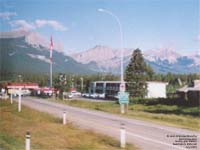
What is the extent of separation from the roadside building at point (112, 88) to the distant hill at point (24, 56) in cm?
3822

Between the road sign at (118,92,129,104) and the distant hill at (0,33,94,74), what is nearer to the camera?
the distant hill at (0,33,94,74)

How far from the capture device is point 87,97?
5906 cm

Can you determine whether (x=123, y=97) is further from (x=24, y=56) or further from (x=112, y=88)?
(x=112, y=88)

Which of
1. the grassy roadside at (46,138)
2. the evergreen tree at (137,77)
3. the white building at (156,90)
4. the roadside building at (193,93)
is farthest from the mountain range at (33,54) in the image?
the white building at (156,90)

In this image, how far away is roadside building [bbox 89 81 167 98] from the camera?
197 ft

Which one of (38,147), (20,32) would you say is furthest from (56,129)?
(20,32)

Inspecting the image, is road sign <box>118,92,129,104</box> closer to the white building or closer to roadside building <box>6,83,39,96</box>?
roadside building <box>6,83,39,96</box>

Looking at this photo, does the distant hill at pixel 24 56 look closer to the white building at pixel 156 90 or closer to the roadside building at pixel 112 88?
the roadside building at pixel 112 88

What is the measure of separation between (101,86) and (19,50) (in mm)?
52634

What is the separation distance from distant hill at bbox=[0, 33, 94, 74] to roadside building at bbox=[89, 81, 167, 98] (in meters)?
38.2

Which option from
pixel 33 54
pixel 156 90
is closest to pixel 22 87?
pixel 33 54

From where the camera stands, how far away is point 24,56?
532 inches

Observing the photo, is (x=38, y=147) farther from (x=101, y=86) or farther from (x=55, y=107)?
(x=101, y=86)

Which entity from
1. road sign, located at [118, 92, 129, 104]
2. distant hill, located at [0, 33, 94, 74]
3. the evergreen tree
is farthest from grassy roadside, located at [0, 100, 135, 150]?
the evergreen tree
